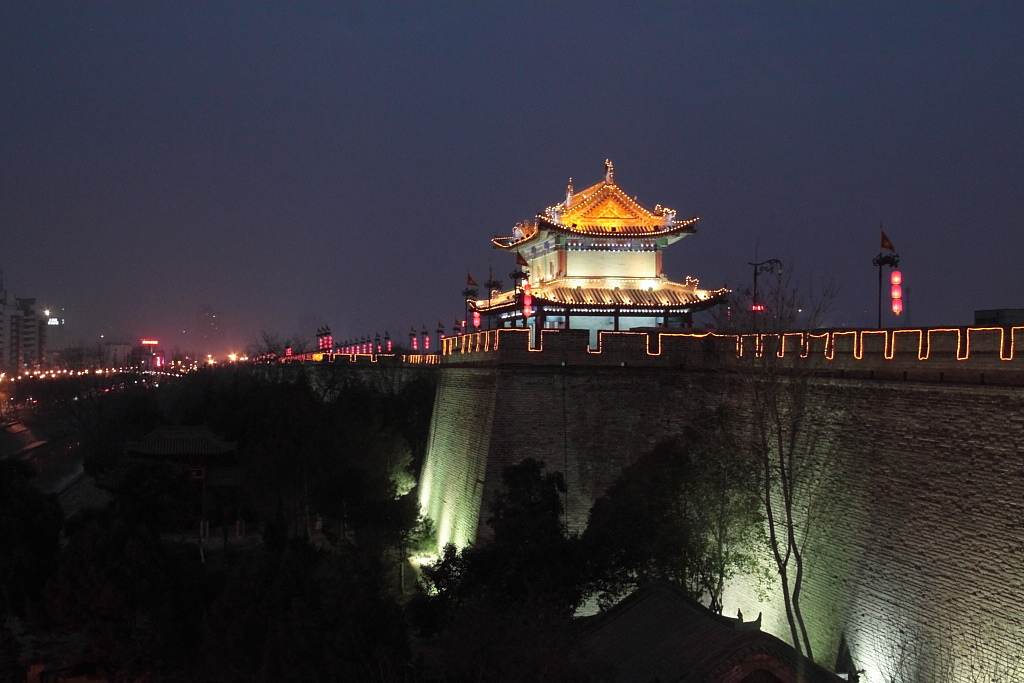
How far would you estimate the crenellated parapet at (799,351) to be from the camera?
31.6ft

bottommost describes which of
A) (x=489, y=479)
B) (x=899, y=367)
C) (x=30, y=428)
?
(x=30, y=428)

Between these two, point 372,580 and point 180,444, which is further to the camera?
point 180,444

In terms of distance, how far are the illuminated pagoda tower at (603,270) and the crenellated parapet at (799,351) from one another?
10.4ft

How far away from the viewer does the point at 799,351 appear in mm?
12219

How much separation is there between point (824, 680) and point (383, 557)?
10.2 meters

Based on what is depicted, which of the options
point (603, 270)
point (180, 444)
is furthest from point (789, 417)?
point (180, 444)

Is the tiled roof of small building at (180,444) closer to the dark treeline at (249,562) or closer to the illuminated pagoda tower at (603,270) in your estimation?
the dark treeline at (249,562)

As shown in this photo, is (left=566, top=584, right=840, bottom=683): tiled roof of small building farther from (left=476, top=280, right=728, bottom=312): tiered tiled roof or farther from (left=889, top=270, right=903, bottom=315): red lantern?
(left=476, top=280, right=728, bottom=312): tiered tiled roof

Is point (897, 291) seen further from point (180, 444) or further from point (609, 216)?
point (180, 444)

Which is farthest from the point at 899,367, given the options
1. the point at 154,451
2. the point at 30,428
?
the point at 30,428

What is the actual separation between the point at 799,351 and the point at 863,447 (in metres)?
1.63

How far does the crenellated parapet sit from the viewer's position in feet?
31.6

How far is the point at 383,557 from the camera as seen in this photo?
56.0 feet

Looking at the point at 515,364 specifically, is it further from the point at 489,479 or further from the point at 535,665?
the point at 535,665
